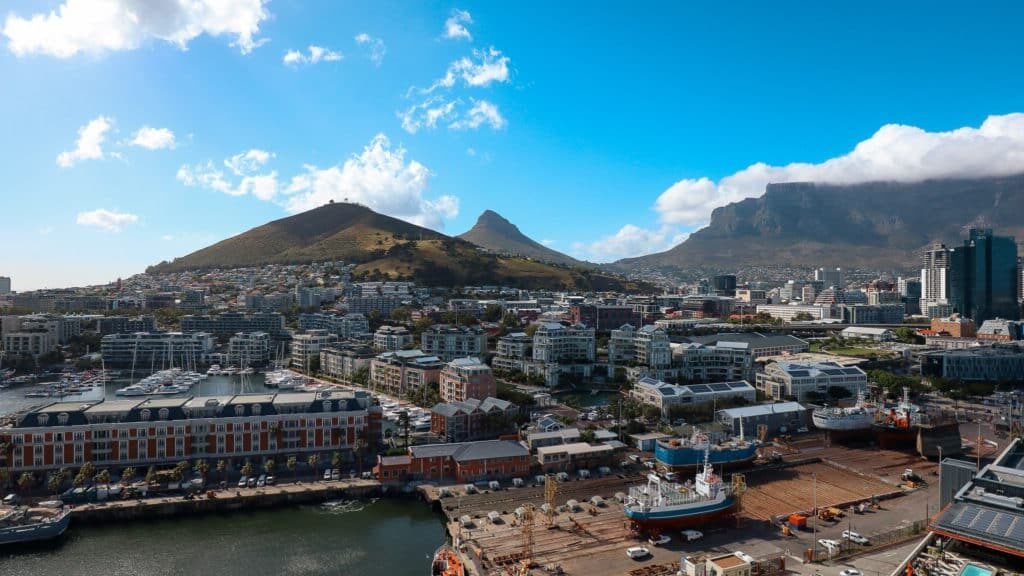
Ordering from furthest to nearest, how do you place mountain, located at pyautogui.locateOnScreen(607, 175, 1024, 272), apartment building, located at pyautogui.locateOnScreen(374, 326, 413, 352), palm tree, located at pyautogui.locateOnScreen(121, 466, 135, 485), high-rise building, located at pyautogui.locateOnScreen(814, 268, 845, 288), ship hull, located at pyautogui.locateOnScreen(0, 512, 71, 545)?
mountain, located at pyautogui.locateOnScreen(607, 175, 1024, 272) < high-rise building, located at pyautogui.locateOnScreen(814, 268, 845, 288) < apartment building, located at pyautogui.locateOnScreen(374, 326, 413, 352) < palm tree, located at pyautogui.locateOnScreen(121, 466, 135, 485) < ship hull, located at pyautogui.locateOnScreen(0, 512, 71, 545)

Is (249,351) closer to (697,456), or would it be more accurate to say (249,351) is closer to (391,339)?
(391,339)

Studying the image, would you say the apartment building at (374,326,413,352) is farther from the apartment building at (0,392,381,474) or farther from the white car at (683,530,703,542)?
the white car at (683,530,703,542)

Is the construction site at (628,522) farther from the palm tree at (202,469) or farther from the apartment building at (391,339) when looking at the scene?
the apartment building at (391,339)

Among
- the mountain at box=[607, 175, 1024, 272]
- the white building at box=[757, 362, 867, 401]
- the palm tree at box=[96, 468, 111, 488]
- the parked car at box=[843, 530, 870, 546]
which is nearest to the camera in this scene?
the parked car at box=[843, 530, 870, 546]

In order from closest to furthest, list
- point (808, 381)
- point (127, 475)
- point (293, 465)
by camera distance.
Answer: point (127, 475) → point (293, 465) → point (808, 381)

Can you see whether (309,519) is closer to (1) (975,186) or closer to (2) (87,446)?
(2) (87,446)

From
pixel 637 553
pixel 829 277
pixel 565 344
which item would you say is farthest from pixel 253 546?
pixel 829 277

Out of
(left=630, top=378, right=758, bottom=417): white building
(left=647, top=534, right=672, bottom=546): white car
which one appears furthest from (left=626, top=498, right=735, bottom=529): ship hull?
(left=630, top=378, right=758, bottom=417): white building
